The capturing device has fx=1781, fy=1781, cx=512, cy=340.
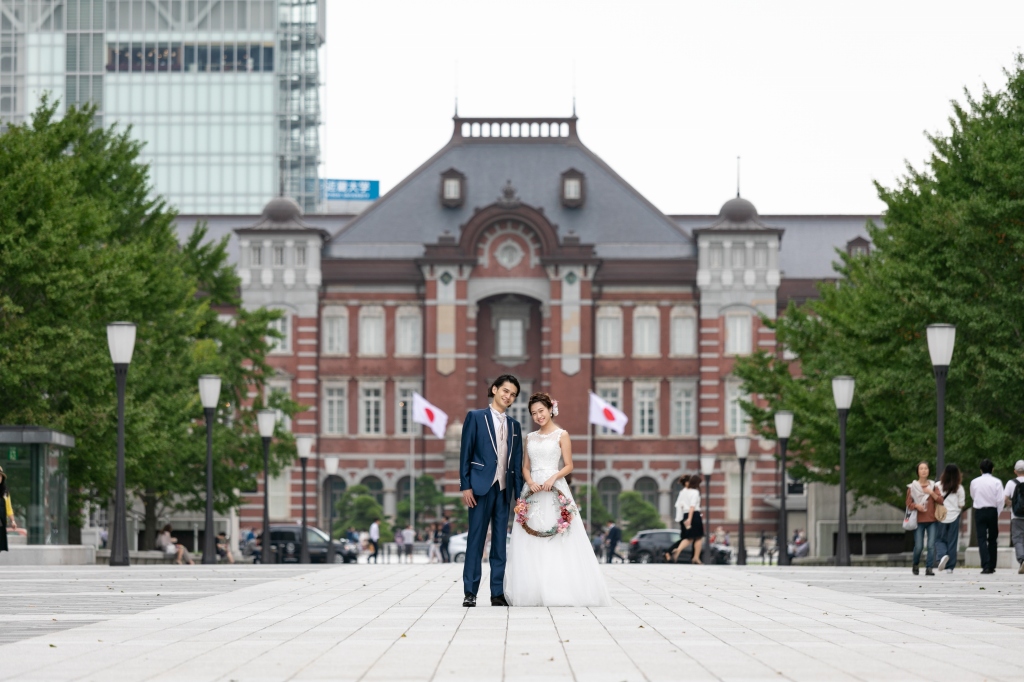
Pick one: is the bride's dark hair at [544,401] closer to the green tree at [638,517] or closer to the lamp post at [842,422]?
the lamp post at [842,422]

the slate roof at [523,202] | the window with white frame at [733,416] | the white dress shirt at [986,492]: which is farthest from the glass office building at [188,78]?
the white dress shirt at [986,492]

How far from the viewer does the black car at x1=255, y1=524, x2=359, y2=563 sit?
177 feet

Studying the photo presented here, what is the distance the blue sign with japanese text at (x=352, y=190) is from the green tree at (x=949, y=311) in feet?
325

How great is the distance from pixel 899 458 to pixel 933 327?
33.0 ft

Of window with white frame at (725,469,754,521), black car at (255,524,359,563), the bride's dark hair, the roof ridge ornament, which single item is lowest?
black car at (255,524,359,563)

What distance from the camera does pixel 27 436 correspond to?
2845 cm

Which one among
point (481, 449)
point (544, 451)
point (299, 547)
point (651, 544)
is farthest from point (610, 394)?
point (481, 449)

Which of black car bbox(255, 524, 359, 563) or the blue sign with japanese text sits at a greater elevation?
the blue sign with japanese text

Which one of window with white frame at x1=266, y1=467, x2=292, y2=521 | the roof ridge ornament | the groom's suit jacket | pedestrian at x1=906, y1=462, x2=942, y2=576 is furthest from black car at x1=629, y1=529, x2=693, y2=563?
the groom's suit jacket

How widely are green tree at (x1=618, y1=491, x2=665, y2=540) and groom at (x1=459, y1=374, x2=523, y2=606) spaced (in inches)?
2148

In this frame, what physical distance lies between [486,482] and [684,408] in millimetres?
61551

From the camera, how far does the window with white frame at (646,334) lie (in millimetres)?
75875

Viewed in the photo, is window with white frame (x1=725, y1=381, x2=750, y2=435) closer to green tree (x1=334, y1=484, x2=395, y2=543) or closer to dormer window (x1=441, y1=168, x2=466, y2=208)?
dormer window (x1=441, y1=168, x2=466, y2=208)

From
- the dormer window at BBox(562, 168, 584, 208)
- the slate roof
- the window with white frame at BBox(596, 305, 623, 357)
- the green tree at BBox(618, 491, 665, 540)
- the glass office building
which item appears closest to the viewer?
the green tree at BBox(618, 491, 665, 540)
